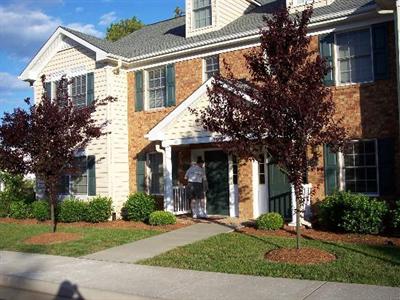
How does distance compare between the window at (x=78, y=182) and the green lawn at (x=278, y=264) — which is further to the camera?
the window at (x=78, y=182)

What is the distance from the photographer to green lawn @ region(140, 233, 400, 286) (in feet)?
25.1

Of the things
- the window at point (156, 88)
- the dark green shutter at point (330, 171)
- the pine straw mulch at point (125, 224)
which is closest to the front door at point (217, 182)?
the pine straw mulch at point (125, 224)

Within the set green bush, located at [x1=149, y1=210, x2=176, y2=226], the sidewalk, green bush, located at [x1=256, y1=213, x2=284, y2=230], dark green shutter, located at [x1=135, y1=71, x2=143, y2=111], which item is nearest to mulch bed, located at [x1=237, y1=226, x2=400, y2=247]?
green bush, located at [x1=256, y1=213, x2=284, y2=230]

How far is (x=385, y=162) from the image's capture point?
480 inches

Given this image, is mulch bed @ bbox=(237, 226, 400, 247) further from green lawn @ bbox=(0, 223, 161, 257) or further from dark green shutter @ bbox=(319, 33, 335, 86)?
dark green shutter @ bbox=(319, 33, 335, 86)

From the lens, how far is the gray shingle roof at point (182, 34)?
13.4 metres

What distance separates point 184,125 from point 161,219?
284 centimetres

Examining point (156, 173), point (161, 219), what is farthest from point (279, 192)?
point (156, 173)

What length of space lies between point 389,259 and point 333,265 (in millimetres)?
1081

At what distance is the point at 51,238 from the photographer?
12719 millimetres

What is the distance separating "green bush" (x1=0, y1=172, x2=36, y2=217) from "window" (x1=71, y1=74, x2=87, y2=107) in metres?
3.92

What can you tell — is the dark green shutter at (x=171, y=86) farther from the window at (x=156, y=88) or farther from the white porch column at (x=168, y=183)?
the white porch column at (x=168, y=183)

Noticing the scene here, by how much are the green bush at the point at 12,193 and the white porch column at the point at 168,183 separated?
6941mm

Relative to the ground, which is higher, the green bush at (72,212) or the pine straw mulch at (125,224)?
the green bush at (72,212)
